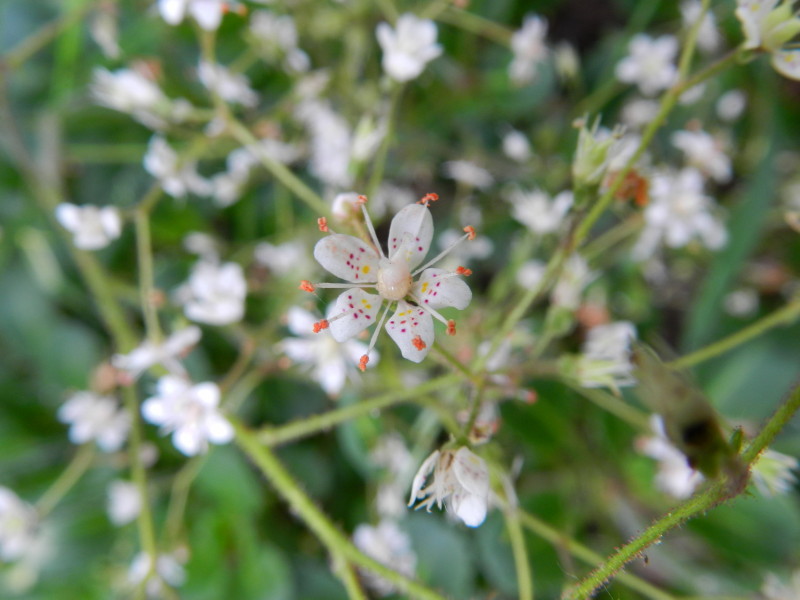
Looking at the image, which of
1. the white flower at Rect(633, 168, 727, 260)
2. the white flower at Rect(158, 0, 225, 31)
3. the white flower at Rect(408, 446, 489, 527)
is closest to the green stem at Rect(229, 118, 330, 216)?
the white flower at Rect(158, 0, 225, 31)

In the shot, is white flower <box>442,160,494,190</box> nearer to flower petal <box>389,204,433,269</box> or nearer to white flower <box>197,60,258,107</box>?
white flower <box>197,60,258,107</box>

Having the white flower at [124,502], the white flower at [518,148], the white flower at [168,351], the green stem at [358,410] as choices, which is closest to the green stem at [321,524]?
the green stem at [358,410]

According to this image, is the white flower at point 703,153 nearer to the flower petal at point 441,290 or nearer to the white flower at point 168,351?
the flower petal at point 441,290

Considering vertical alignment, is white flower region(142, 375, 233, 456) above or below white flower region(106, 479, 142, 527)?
above

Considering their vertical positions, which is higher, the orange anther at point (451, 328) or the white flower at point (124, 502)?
the orange anther at point (451, 328)

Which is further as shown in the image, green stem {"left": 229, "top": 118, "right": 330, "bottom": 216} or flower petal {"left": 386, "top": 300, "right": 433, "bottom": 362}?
green stem {"left": 229, "top": 118, "right": 330, "bottom": 216}

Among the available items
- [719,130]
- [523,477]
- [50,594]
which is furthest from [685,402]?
[50,594]

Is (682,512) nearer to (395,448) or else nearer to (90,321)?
Result: (395,448)
